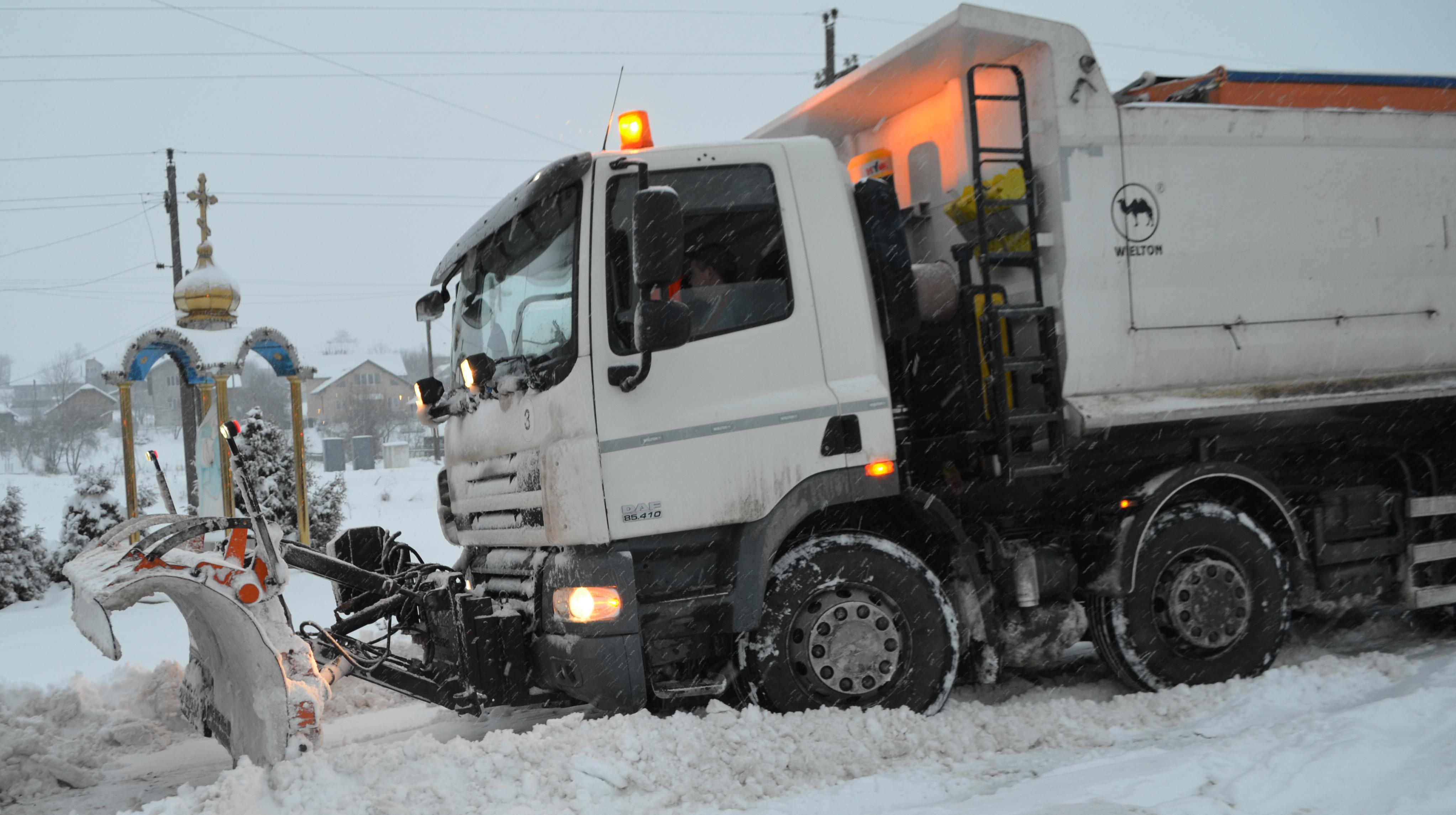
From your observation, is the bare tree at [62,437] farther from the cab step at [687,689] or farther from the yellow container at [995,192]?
the yellow container at [995,192]

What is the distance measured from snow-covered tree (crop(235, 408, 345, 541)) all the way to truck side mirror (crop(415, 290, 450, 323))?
810 cm

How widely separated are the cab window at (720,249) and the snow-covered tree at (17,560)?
11.1m

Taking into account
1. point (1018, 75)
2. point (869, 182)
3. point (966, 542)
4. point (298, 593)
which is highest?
point (1018, 75)

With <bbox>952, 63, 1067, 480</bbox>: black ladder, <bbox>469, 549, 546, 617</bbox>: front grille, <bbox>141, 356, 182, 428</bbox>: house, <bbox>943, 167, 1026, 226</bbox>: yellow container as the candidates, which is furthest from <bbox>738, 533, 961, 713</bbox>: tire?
<bbox>141, 356, 182, 428</bbox>: house

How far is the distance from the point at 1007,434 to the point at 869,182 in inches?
54.0

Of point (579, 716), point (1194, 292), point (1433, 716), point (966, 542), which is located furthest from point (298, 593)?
point (1433, 716)

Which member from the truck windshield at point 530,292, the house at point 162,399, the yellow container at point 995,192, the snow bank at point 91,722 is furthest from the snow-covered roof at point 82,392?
the yellow container at point 995,192

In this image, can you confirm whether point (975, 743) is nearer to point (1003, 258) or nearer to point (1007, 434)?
point (1007, 434)

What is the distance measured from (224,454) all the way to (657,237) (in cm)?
1003

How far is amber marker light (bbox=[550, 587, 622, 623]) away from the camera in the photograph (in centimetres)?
423

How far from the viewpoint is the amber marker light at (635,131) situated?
4.69m

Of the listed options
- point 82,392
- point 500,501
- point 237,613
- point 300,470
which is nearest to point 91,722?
point 237,613

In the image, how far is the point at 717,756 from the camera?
13.6ft

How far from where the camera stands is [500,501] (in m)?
4.77
